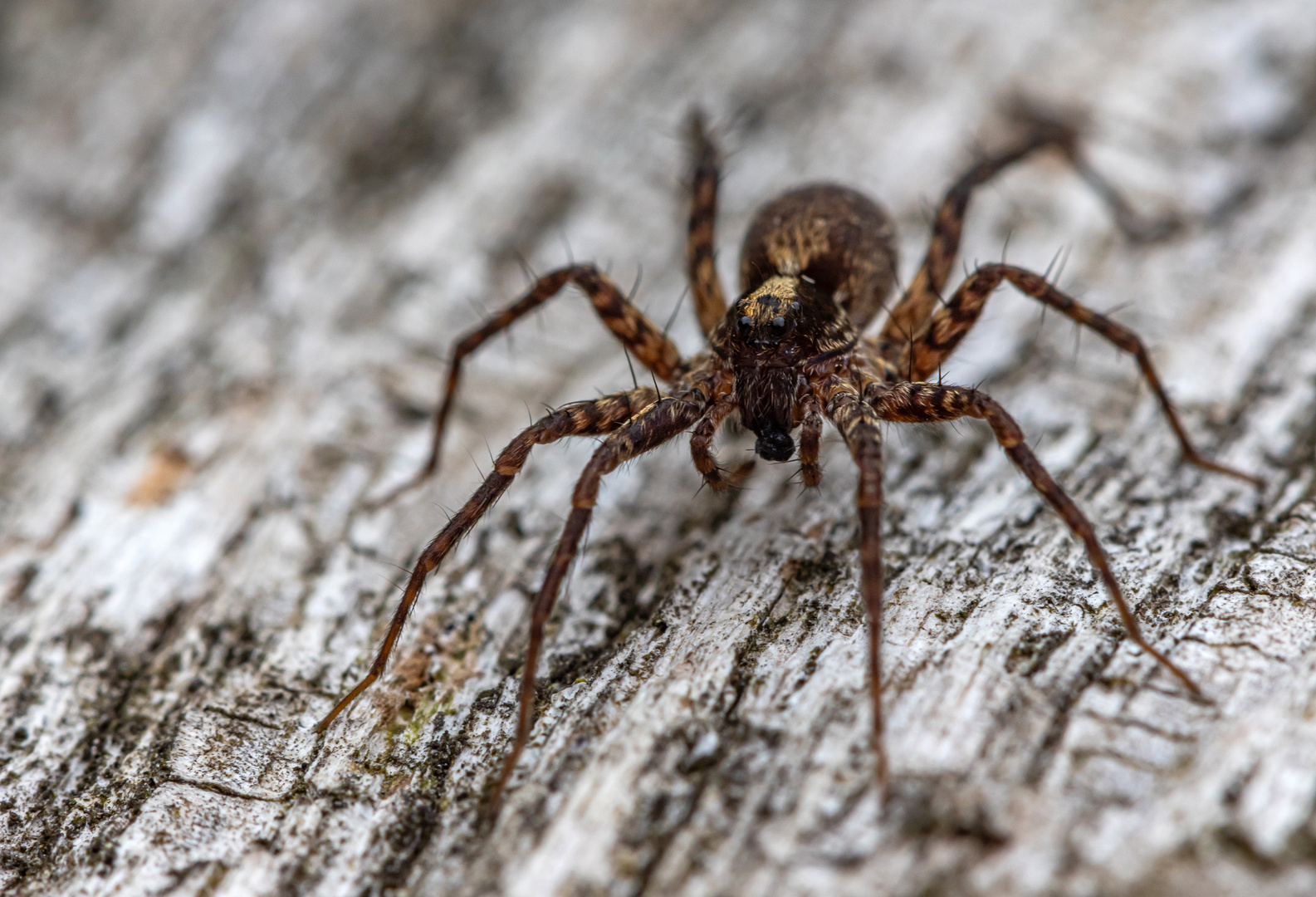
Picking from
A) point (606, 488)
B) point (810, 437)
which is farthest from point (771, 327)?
point (606, 488)

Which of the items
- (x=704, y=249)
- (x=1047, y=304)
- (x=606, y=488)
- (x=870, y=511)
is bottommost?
(x=870, y=511)

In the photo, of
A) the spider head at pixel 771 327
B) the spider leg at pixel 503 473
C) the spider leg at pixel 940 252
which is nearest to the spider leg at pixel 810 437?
the spider head at pixel 771 327

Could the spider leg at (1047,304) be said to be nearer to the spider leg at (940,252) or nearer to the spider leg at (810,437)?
the spider leg at (940,252)

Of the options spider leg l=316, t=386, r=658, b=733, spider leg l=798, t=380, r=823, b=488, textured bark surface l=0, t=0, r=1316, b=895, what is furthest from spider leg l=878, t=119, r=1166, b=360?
spider leg l=316, t=386, r=658, b=733

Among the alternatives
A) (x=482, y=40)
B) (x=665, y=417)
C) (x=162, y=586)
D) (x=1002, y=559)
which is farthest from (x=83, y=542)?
(x=482, y=40)

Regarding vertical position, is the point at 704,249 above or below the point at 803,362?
above

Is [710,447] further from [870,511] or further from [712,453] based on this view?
[870,511]

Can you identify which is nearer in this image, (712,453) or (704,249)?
(712,453)

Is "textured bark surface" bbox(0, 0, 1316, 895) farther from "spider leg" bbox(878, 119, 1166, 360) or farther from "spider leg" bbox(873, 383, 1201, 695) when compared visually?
"spider leg" bbox(878, 119, 1166, 360)

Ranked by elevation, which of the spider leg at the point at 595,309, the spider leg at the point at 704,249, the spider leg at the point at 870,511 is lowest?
the spider leg at the point at 870,511
